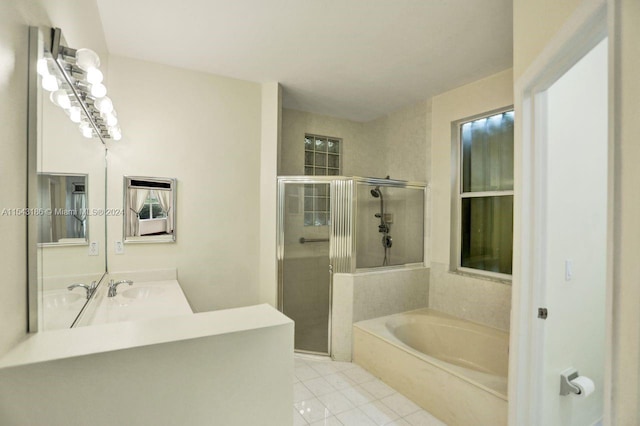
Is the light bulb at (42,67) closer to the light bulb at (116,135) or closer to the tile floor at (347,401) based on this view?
the light bulb at (116,135)

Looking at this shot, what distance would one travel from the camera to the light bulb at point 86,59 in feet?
Answer: 4.04

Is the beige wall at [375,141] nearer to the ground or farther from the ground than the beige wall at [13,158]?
farther from the ground

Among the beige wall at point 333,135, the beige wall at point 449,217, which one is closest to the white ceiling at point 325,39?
the beige wall at point 449,217

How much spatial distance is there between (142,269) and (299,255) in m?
1.41

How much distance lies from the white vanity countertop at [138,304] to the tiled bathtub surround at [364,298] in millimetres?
1451

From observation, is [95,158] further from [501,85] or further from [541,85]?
[501,85]

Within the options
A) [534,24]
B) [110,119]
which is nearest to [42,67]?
[110,119]

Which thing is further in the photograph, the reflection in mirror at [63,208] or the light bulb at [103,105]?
the light bulb at [103,105]

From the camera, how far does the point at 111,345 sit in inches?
32.9

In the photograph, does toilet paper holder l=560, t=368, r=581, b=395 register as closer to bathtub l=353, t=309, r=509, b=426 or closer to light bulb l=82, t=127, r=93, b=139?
bathtub l=353, t=309, r=509, b=426

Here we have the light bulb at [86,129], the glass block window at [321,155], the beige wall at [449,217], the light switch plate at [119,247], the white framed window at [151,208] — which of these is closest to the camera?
the light bulb at [86,129]

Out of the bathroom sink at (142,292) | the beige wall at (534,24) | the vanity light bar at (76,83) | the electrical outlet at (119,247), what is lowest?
the bathroom sink at (142,292)

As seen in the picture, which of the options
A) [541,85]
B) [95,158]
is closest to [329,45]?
[541,85]

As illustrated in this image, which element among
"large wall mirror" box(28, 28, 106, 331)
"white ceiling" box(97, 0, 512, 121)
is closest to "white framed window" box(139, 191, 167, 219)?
"large wall mirror" box(28, 28, 106, 331)
